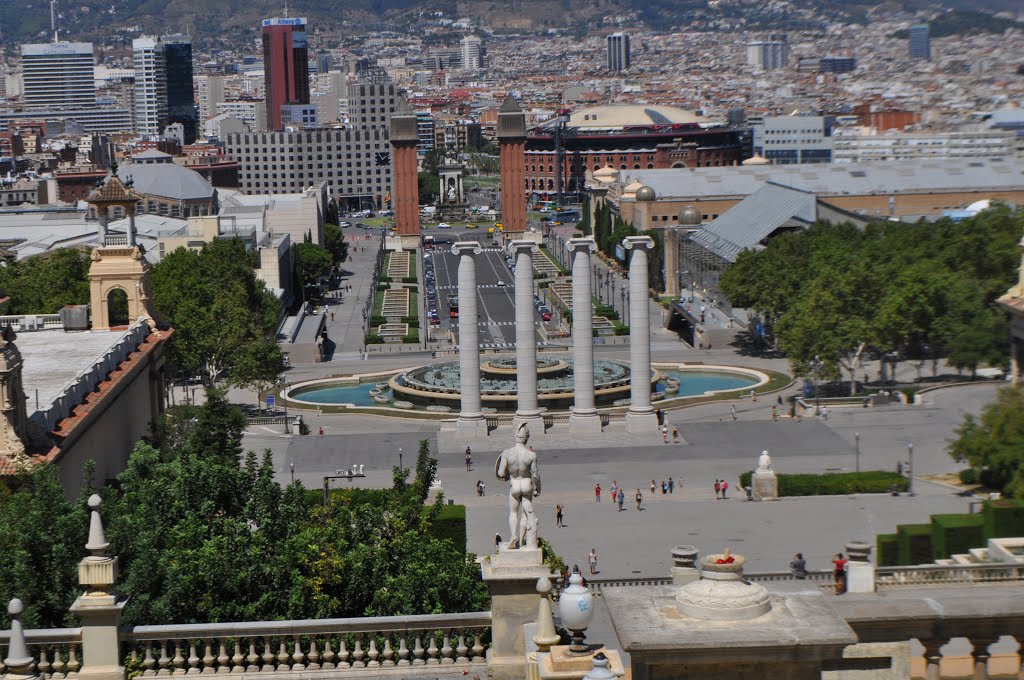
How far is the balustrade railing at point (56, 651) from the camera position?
21391 millimetres

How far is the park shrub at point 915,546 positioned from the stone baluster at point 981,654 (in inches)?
1263

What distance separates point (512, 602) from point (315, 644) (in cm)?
278

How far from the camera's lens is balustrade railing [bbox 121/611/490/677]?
72.1 feet

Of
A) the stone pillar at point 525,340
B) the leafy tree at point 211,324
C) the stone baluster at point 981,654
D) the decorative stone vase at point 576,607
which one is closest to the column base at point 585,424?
the stone pillar at point 525,340

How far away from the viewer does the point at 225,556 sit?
2806 centimetres

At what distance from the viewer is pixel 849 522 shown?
58.0m

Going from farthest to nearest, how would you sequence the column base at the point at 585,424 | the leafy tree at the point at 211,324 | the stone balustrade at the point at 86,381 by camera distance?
the leafy tree at the point at 211,324 < the column base at the point at 585,424 < the stone balustrade at the point at 86,381

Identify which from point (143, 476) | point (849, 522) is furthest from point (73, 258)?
point (143, 476)

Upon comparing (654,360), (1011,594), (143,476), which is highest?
(1011,594)

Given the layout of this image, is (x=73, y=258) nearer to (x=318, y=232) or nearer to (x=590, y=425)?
(x=590, y=425)

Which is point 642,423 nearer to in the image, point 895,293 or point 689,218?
point 895,293

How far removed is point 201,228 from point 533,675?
108129 millimetres

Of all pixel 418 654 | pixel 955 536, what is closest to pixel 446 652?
pixel 418 654

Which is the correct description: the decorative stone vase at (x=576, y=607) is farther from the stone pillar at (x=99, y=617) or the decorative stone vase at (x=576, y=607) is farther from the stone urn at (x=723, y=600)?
the stone pillar at (x=99, y=617)
